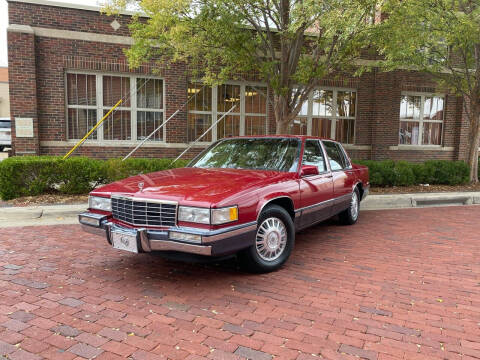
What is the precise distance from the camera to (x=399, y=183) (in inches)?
431

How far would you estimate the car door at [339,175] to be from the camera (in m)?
5.74

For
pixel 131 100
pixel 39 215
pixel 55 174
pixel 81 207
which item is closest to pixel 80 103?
pixel 131 100

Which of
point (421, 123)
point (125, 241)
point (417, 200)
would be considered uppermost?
point (421, 123)

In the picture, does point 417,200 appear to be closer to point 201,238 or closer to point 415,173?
point 415,173

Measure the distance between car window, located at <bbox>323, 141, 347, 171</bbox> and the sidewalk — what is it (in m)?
2.68

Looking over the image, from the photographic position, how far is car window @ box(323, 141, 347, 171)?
591cm

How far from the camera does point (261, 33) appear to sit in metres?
8.45

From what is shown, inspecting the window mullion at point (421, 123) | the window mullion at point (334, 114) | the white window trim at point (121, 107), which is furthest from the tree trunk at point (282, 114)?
the window mullion at point (421, 123)

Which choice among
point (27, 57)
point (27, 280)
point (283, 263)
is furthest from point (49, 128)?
point (283, 263)

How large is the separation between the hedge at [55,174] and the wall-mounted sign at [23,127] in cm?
250

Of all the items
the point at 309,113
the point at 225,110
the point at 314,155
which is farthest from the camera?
the point at 309,113

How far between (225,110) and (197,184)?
9001 mm

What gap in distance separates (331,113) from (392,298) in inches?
444

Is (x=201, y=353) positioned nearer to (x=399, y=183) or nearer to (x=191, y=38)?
(x=191, y=38)
